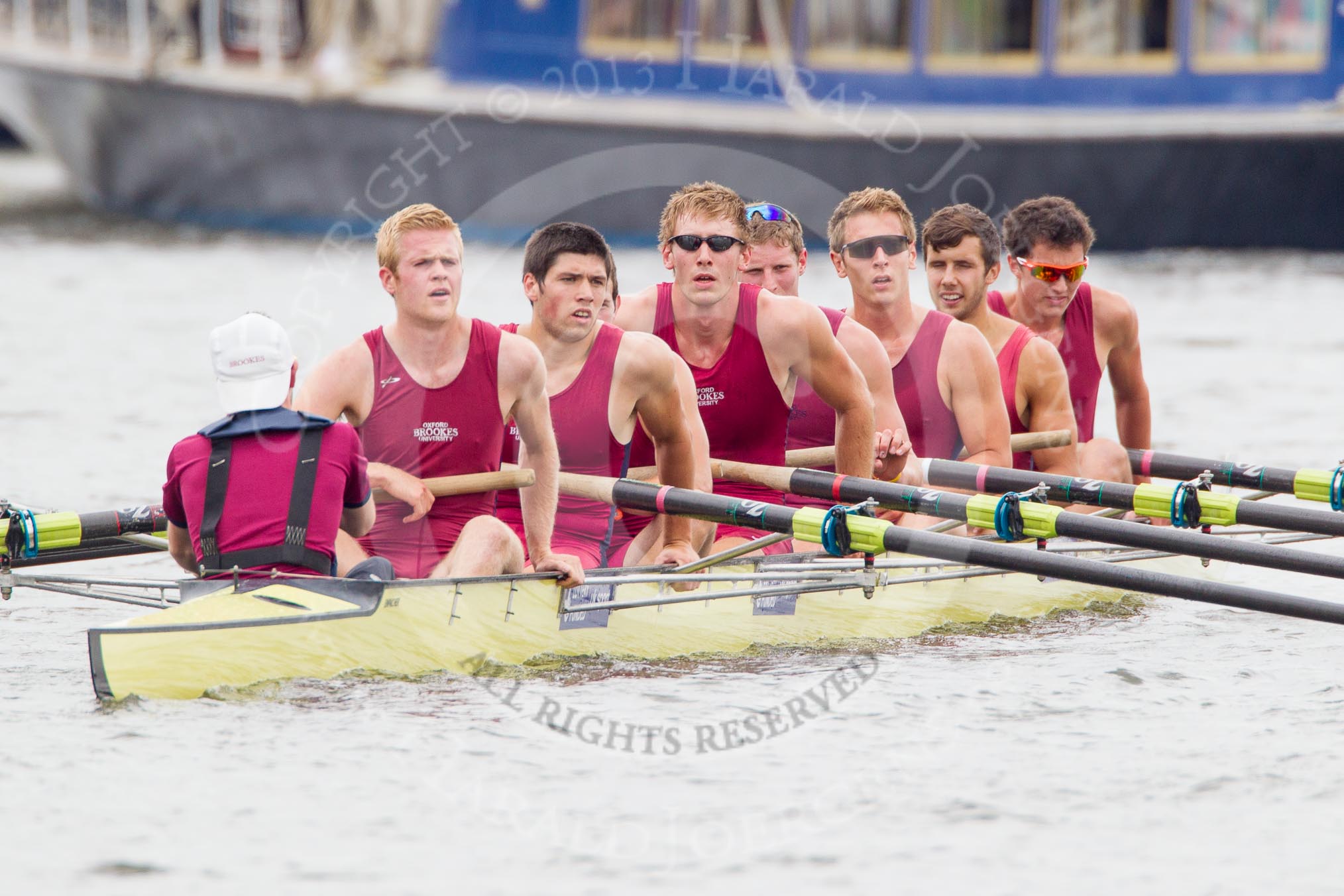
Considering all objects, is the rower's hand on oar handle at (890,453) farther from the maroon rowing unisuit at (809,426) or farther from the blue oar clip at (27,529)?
the blue oar clip at (27,529)

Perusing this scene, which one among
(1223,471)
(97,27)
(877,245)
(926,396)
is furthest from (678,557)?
(97,27)

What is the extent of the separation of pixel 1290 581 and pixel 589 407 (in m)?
4.04

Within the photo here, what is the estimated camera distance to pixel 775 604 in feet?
23.7

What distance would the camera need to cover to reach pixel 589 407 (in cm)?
708

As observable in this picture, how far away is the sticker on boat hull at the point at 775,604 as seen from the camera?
7188mm

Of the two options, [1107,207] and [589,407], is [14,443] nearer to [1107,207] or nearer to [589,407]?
[589,407]

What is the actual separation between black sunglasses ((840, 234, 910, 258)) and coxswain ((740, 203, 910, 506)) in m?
0.24

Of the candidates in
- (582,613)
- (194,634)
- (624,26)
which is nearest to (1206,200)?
(624,26)

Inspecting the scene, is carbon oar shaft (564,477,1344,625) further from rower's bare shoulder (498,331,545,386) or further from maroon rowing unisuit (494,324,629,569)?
rower's bare shoulder (498,331,545,386)

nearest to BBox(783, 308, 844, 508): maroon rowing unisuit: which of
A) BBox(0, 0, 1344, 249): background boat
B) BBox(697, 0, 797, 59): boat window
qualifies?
BBox(0, 0, 1344, 249): background boat

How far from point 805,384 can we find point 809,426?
0.29 meters

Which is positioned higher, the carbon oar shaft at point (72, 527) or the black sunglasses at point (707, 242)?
the black sunglasses at point (707, 242)

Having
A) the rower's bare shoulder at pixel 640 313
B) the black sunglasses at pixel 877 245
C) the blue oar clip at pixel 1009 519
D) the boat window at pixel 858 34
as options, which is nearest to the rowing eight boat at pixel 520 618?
the blue oar clip at pixel 1009 519

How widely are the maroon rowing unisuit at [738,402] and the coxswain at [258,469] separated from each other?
1912mm
